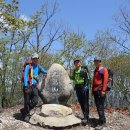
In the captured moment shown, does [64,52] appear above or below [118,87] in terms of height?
above

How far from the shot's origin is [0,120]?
11.6 meters

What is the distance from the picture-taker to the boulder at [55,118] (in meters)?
11.2

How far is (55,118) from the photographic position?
11.5 meters

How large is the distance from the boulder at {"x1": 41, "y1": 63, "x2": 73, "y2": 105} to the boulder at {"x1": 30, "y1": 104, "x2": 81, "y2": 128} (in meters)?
0.65

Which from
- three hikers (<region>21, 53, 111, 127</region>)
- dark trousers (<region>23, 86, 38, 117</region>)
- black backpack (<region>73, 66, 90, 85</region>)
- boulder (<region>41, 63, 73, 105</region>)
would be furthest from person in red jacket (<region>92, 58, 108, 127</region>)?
dark trousers (<region>23, 86, 38, 117</region>)

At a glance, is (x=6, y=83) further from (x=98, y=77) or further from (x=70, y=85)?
(x=98, y=77)

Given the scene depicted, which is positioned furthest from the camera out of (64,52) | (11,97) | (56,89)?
(64,52)

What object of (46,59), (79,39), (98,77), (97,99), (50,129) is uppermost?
(79,39)

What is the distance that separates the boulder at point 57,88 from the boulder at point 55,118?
65 centimetres

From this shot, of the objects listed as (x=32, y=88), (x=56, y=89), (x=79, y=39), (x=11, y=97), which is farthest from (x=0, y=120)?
(x=79, y=39)

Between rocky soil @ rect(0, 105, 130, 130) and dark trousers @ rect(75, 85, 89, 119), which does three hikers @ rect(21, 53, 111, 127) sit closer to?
dark trousers @ rect(75, 85, 89, 119)

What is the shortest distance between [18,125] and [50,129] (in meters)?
1.09

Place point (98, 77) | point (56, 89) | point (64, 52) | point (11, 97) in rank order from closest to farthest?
point (98, 77) < point (56, 89) < point (11, 97) < point (64, 52)

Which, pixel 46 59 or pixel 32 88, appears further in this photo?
pixel 46 59
